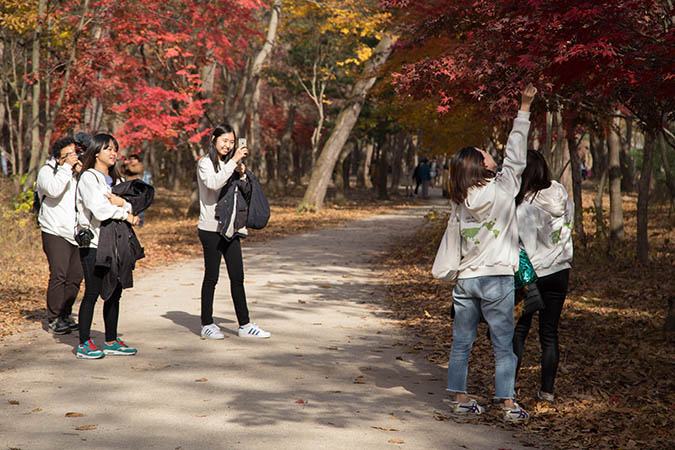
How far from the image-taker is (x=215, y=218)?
6906 mm

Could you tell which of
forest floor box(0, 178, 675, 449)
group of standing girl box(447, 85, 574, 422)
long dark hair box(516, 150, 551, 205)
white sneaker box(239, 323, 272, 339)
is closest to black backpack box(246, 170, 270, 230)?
white sneaker box(239, 323, 272, 339)

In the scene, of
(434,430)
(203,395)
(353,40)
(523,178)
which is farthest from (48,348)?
(353,40)

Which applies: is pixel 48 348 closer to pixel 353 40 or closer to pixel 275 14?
pixel 275 14

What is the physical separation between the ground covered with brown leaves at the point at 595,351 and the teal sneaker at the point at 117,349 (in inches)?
102

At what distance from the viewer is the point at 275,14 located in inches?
890

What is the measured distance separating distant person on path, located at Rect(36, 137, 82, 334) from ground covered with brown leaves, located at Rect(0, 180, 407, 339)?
0.57 meters

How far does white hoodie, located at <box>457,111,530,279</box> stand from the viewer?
16.3ft

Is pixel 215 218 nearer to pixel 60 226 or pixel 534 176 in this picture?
pixel 60 226

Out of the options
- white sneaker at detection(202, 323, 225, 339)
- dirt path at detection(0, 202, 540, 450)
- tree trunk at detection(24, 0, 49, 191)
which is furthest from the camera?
tree trunk at detection(24, 0, 49, 191)

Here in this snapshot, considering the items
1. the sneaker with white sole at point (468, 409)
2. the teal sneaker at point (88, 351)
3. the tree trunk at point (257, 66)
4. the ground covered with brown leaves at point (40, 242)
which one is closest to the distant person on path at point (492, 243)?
the sneaker with white sole at point (468, 409)

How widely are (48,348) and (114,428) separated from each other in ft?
8.38

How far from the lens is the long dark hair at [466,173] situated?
4.99 m

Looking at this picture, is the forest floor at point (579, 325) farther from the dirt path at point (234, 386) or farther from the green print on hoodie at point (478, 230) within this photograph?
the green print on hoodie at point (478, 230)

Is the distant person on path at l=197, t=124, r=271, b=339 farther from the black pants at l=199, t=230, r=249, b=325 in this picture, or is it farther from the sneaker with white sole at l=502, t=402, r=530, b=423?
the sneaker with white sole at l=502, t=402, r=530, b=423
